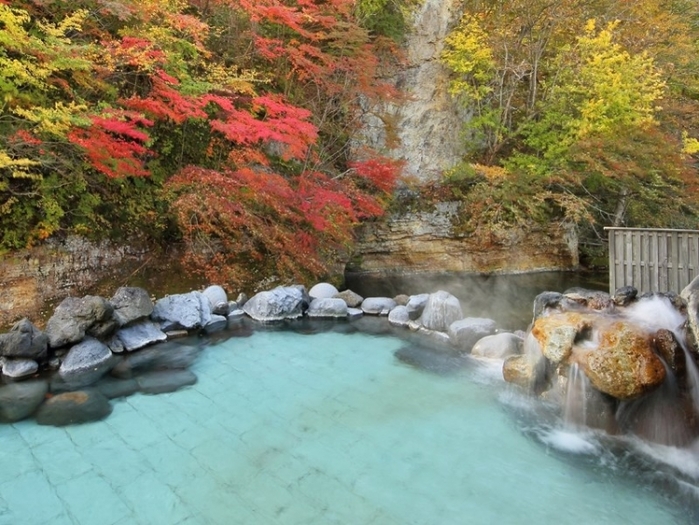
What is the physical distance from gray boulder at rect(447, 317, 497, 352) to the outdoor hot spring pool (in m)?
1.14

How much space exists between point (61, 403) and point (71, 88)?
479 cm

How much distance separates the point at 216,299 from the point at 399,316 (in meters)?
3.27

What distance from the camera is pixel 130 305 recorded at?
646 centimetres

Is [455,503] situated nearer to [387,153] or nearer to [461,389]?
[461,389]

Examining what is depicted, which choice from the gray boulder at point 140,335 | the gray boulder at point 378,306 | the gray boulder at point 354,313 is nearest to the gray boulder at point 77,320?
the gray boulder at point 140,335

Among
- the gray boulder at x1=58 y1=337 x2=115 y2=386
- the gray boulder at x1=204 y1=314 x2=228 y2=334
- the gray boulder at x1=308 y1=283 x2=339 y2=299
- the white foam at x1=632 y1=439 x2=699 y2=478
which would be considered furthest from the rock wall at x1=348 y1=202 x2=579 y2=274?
the white foam at x1=632 y1=439 x2=699 y2=478

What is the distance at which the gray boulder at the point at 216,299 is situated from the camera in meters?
7.67

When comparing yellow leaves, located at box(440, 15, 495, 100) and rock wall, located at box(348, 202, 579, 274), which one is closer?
yellow leaves, located at box(440, 15, 495, 100)

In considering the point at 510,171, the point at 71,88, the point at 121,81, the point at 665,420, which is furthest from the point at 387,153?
the point at 665,420

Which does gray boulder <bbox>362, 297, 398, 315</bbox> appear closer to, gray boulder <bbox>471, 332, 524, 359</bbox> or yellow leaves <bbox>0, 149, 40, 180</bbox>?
gray boulder <bbox>471, 332, 524, 359</bbox>

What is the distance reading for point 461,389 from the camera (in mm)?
5391

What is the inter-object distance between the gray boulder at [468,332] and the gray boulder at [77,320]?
5026 millimetres

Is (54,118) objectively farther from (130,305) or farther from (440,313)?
(440,313)

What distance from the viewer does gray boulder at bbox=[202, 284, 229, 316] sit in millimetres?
7672
